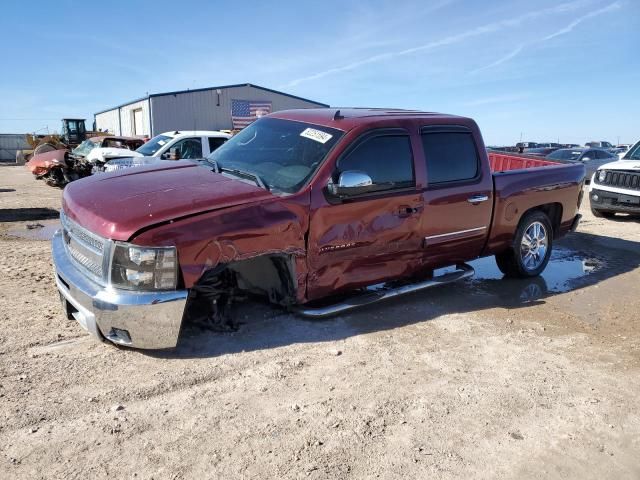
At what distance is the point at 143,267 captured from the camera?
135 inches

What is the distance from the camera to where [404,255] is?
4.84 m

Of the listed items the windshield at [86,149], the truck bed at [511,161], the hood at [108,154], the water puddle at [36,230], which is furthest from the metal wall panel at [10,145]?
the truck bed at [511,161]

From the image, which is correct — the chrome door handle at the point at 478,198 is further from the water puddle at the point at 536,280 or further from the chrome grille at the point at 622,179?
the chrome grille at the point at 622,179

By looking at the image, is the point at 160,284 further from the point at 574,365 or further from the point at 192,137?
the point at 192,137

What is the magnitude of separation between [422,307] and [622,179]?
8067mm

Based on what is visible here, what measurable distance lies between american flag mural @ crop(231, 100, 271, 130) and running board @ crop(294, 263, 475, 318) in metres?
36.9

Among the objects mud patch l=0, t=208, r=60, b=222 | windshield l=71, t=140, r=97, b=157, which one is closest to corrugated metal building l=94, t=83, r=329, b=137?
windshield l=71, t=140, r=97, b=157

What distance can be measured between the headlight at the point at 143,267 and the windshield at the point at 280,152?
3.56ft

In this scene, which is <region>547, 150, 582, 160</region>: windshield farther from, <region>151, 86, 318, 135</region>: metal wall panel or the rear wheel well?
<region>151, 86, 318, 135</region>: metal wall panel

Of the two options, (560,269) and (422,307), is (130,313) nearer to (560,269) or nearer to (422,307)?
(422,307)

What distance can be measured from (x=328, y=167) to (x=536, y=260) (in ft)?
11.6

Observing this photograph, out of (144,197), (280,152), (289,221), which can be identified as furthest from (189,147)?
(289,221)

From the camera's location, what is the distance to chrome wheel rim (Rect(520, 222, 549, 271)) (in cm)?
622

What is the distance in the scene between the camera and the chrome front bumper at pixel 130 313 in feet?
11.1
